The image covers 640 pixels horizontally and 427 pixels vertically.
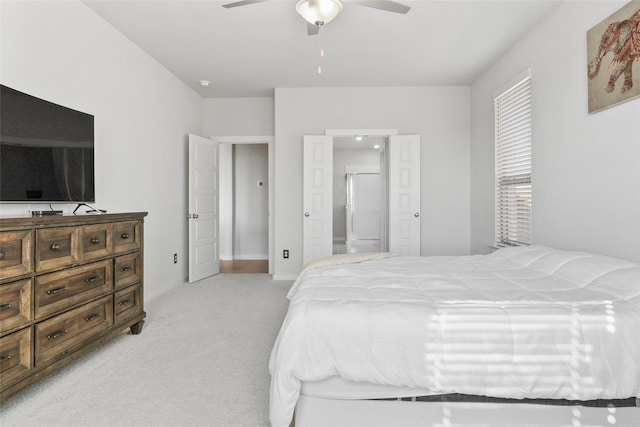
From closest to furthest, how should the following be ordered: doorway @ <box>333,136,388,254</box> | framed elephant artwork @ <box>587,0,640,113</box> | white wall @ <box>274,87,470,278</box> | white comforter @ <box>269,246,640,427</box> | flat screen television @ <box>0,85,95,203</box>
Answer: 1. white comforter @ <box>269,246,640,427</box>
2. flat screen television @ <box>0,85,95,203</box>
3. framed elephant artwork @ <box>587,0,640,113</box>
4. white wall @ <box>274,87,470,278</box>
5. doorway @ <box>333,136,388,254</box>

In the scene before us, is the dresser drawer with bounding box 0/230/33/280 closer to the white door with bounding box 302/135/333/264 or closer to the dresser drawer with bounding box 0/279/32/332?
the dresser drawer with bounding box 0/279/32/332

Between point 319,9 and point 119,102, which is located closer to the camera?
point 319,9

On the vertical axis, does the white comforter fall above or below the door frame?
below

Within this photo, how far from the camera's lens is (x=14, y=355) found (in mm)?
1684

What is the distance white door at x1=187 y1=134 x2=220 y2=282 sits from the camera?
457 cm

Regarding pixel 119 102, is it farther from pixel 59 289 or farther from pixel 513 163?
pixel 513 163

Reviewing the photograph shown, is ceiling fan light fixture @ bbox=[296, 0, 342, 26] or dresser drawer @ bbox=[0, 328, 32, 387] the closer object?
dresser drawer @ bbox=[0, 328, 32, 387]

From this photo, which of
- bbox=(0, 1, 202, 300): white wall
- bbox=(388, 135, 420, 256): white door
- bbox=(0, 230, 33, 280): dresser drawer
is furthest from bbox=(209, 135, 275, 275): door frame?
bbox=(0, 230, 33, 280): dresser drawer

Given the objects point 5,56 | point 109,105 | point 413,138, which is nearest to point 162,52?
point 109,105

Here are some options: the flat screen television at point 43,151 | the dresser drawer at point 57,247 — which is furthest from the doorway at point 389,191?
the dresser drawer at point 57,247

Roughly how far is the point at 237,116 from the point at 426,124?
286 centimetres

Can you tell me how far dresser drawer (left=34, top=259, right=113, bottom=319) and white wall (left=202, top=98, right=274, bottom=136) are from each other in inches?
128

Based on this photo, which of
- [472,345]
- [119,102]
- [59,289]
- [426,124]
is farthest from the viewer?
[426,124]

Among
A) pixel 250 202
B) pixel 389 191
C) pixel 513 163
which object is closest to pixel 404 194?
pixel 389 191
